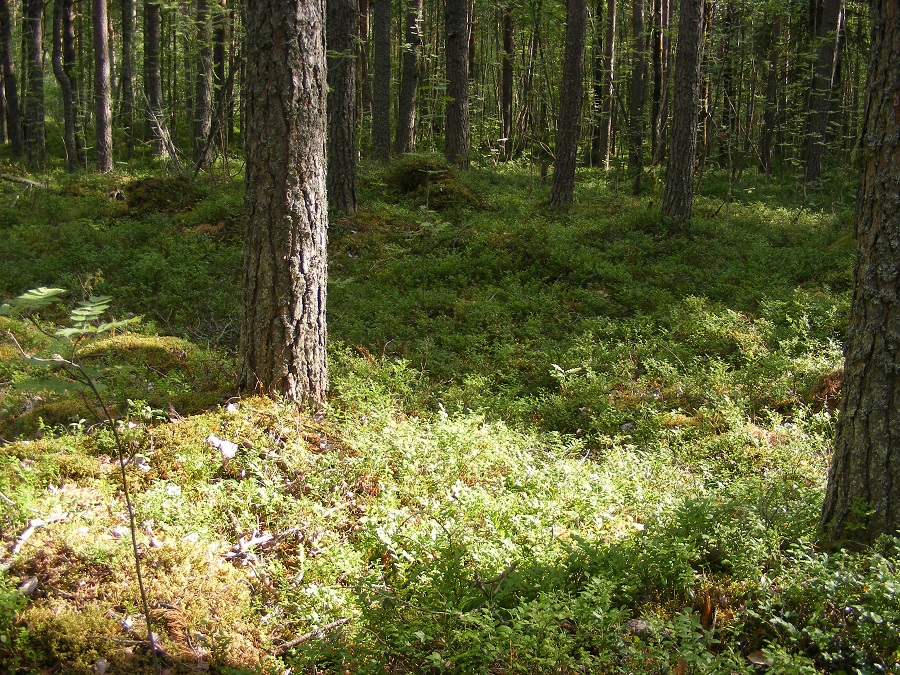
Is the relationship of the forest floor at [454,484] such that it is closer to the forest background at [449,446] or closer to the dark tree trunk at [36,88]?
the forest background at [449,446]

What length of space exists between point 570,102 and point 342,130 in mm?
4980

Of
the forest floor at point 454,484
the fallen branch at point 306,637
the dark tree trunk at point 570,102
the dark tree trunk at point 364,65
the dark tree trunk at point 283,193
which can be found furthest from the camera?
the dark tree trunk at point 364,65

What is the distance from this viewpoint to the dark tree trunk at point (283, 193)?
4.94 m

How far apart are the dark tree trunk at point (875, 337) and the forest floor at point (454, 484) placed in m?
0.30

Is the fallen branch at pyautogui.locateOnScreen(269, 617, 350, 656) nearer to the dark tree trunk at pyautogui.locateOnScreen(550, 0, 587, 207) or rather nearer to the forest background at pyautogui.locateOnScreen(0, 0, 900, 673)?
the forest background at pyautogui.locateOnScreen(0, 0, 900, 673)

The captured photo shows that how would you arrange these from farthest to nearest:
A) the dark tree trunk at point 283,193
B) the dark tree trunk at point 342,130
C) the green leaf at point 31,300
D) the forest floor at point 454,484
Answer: the dark tree trunk at point 342,130
the dark tree trunk at point 283,193
the forest floor at point 454,484
the green leaf at point 31,300

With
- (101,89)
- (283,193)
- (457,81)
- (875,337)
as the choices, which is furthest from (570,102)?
(101,89)

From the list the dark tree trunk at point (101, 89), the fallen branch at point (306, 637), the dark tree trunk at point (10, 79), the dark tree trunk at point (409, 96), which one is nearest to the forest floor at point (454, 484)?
the fallen branch at point (306, 637)

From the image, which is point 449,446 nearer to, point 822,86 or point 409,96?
point 409,96

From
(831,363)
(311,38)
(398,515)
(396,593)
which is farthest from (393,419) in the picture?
(831,363)

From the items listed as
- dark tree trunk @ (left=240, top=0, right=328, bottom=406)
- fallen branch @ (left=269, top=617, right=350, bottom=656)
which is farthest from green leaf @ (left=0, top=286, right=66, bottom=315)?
dark tree trunk @ (left=240, top=0, right=328, bottom=406)

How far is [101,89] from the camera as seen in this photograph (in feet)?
55.0

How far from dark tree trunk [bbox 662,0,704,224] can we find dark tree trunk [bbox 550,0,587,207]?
200cm

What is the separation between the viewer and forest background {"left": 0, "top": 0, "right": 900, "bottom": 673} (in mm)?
2988
